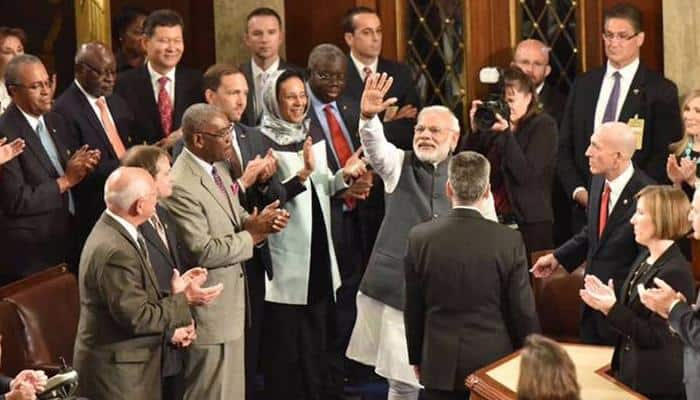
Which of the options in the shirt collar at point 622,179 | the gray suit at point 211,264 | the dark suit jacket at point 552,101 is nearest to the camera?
the gray suit at point 211,264

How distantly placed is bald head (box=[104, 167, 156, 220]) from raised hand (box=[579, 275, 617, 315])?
170cm

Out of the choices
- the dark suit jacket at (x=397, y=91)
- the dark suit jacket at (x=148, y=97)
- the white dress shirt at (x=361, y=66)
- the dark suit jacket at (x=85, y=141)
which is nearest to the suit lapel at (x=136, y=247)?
the dark suit jacket at (x=85, y=141)

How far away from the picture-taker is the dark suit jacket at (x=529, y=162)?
7984 millimetres

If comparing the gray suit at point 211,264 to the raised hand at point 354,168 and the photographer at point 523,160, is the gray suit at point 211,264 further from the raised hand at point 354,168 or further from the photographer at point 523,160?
the photographer at point 523,160

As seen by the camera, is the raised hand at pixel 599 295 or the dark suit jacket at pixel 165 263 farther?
the dark suit jacket at pixel 165 263

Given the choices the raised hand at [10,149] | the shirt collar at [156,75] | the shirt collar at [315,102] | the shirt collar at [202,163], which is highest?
the shirt collar at [156,75]

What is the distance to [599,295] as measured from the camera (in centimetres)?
605

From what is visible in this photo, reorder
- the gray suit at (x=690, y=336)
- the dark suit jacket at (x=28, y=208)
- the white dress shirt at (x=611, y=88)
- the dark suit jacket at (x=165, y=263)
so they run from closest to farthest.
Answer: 1. the gray suit at (x=690, y=336)
2. the dark suit jacket at (x=165, y=263)
3. the dark suit jacket at (x=28, y=208)
4. the white dress shirt at (x=611, y=88)

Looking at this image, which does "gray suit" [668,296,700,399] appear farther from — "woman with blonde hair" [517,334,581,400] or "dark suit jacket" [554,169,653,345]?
"dark suit jacket" [554,169,653,345]

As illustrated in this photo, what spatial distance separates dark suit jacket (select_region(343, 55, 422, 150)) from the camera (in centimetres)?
847

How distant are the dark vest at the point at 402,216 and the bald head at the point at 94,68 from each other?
5.27ft

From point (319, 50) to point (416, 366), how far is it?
2.14 m

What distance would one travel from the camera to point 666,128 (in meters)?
8.42

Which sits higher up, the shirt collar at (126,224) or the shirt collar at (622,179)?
the shirt collar at (622,179)
